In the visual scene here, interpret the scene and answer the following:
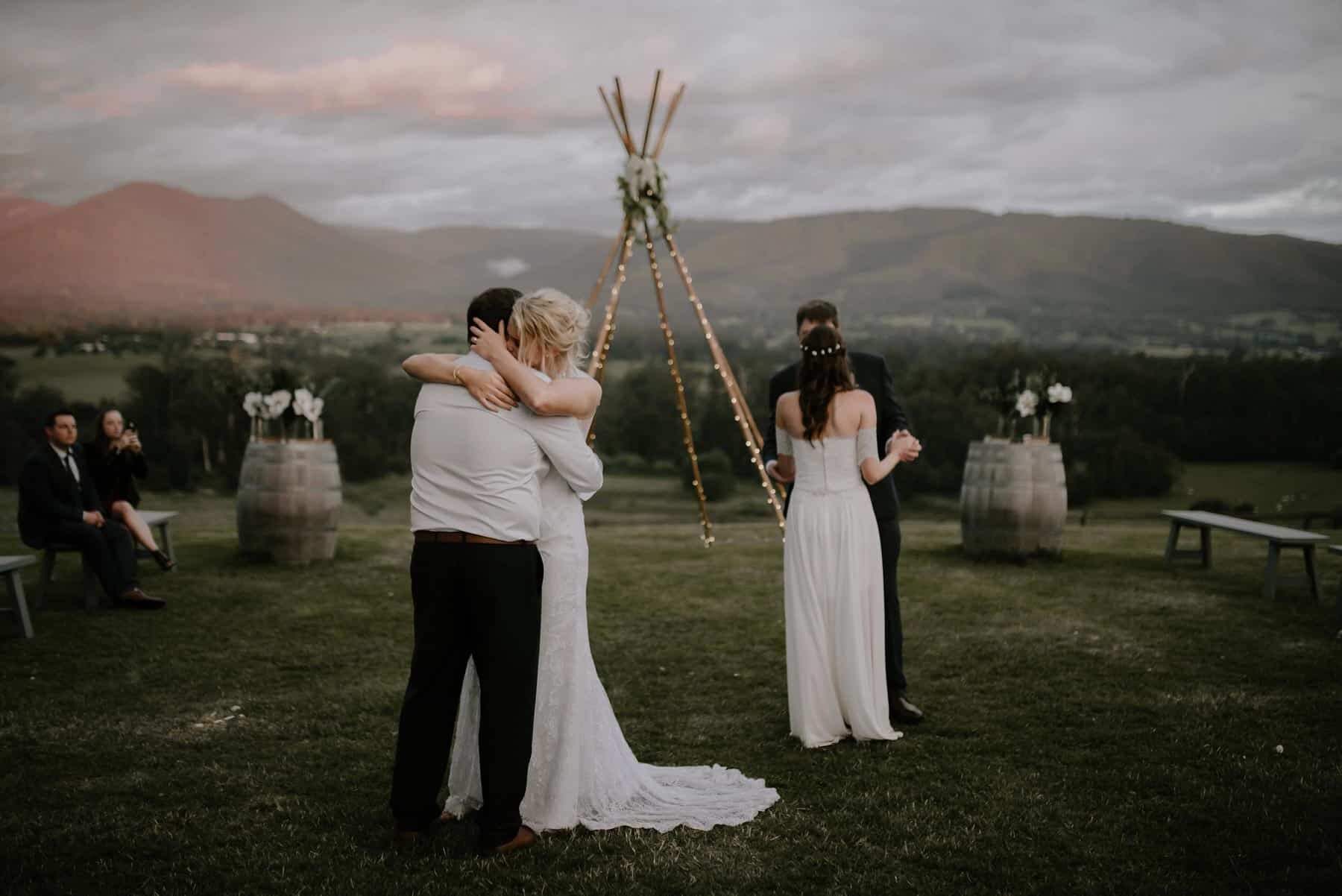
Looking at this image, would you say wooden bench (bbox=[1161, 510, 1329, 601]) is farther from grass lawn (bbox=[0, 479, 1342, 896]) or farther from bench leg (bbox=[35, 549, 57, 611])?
bench leg (bbox=[35, 549, 57, 611])

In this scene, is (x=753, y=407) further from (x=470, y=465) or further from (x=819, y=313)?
(x=470, y=465)

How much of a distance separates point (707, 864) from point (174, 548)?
8.90 metres

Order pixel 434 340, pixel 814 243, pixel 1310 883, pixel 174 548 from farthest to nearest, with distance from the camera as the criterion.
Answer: pixel 814 243, pixel 434 340, pixel 174 548, pixel 1310 883

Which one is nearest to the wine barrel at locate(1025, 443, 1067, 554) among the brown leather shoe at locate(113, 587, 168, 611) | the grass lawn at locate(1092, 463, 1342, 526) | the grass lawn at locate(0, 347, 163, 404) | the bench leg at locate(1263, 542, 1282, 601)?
the bench leg at locate(1263, 542, 1282, 601)

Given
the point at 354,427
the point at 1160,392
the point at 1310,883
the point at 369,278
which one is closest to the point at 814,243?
the point at 369,278

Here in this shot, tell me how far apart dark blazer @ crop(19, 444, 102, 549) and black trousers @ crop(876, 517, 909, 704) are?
6037 mm

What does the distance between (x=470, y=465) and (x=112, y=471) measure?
6.61 m

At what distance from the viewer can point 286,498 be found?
30.5ft

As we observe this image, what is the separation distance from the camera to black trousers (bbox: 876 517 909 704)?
16.7 feet

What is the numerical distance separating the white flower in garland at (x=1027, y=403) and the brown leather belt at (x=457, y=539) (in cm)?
756

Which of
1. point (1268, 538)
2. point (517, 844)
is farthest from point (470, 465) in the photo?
point (1268, 538)

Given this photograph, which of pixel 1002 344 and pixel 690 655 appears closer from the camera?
pixel 690 655

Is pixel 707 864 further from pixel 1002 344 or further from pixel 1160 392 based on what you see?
pixel 1002 344

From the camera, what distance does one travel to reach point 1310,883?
10.4 feet
